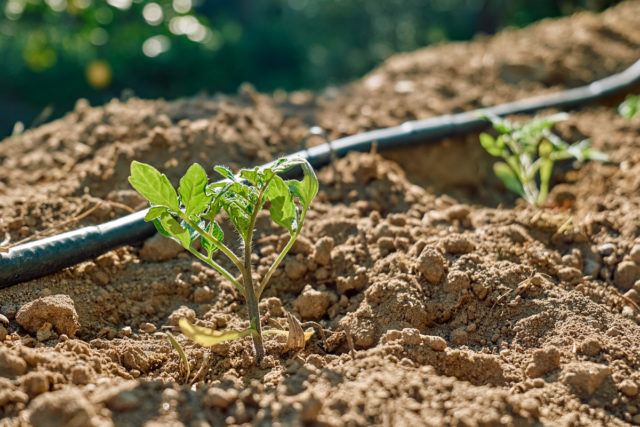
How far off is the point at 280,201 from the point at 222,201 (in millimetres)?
151

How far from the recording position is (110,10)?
227 inches

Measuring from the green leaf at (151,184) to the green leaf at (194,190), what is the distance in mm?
32

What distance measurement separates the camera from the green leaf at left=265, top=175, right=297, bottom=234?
151 centimetres

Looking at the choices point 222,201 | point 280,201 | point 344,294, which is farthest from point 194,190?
point 344,294

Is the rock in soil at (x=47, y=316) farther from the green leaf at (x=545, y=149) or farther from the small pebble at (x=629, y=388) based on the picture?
the green leaf at (x=545, y=149)

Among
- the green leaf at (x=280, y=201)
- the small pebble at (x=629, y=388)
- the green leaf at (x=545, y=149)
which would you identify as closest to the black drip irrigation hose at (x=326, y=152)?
the green leaf at (x=545, y=149)

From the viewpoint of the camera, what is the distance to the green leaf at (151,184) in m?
1.42

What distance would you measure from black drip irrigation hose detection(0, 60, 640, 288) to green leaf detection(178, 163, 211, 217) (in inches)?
12.2

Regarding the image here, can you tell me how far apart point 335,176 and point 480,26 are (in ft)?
16.0

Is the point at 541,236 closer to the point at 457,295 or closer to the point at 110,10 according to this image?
the point at 457,295

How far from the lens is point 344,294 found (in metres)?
1.90

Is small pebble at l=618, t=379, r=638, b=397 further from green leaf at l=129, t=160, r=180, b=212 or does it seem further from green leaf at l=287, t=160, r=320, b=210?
green leaf at l=129, t=160, r=180, b=212

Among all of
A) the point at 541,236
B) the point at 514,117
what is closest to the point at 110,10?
the point at 514,117

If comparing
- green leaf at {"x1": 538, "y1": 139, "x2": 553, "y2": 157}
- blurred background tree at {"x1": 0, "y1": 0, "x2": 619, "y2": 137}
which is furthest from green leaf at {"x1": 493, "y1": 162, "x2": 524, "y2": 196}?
blurred background tree at {"x1": 0, "y1": 0, "x2": 619, "y2": 137}
